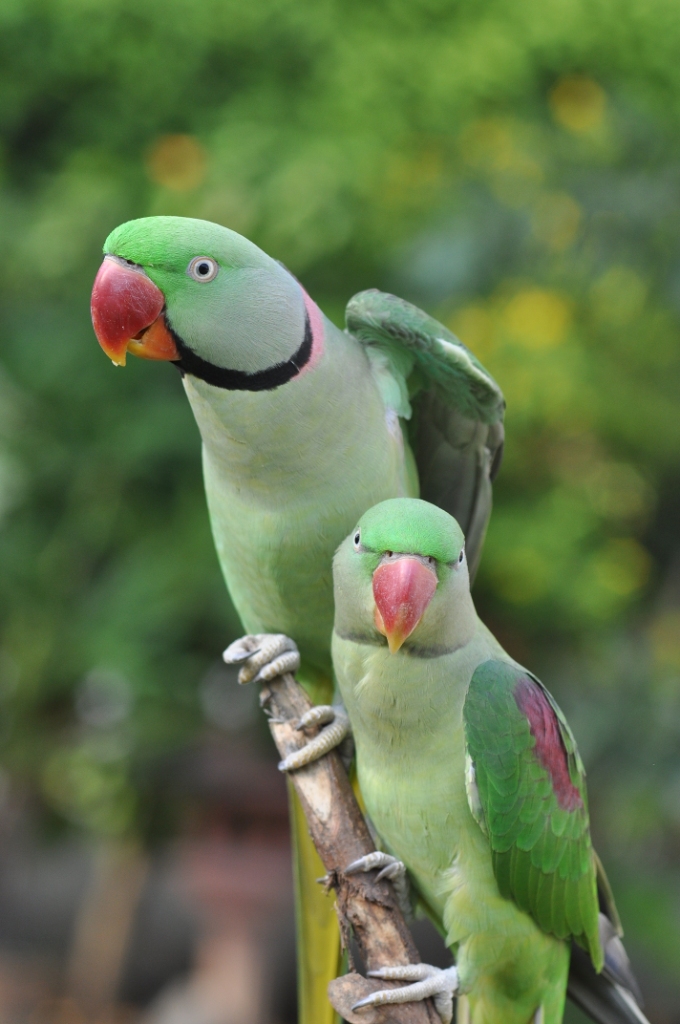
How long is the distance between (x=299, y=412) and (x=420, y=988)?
2.89 ft

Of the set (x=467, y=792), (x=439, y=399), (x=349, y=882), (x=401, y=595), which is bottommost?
(x=349, y=882)

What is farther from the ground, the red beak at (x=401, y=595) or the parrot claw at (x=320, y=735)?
the red beak at (x=401, y=595)

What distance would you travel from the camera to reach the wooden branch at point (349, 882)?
1443 millimetres

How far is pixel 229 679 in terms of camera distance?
386 cm

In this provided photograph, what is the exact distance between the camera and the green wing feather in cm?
142

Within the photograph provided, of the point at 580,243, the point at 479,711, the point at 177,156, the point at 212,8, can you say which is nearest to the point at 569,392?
the point at 580,243

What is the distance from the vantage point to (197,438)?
358cm

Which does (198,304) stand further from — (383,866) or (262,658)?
(383,866)

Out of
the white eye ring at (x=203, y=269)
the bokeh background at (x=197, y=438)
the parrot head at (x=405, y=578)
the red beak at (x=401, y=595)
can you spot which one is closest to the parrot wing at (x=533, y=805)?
the parrot head at (x=405, y=578)

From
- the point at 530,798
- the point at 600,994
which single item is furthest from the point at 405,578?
the point at 600,994

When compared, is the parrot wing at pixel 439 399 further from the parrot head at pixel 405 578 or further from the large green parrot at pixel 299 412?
the parrot head at pixel 405 578

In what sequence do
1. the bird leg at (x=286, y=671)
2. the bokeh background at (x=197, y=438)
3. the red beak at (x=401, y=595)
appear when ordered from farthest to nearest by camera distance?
the bokeh background at (x=197, y=438) → the bird leg at (x=286, y=671) → the red beak at (x=401, y=595)

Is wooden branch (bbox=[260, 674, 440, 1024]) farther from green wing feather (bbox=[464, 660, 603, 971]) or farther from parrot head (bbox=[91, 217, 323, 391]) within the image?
parrot head (bbox=[91, 217, 323, 391])

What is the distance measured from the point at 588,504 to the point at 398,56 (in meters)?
2.06
